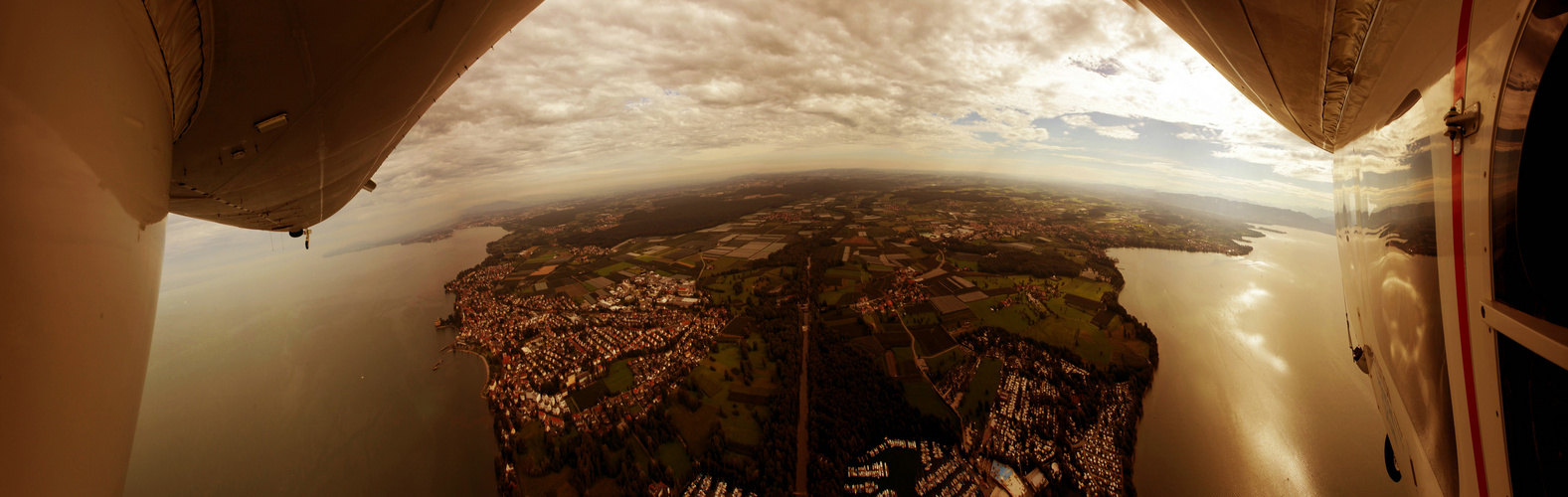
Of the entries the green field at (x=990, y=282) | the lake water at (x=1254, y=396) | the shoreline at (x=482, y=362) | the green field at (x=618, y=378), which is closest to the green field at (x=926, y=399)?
the lake water at (x=1254, y=396)

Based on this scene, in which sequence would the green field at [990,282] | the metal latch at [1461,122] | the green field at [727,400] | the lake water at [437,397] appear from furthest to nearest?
the green field at [990,282] < the green field at [727,400] < the lake water at [437,397] < the metal latch at [1461,122]

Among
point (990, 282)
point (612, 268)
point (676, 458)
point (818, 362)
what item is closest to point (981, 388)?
point (818, 362)

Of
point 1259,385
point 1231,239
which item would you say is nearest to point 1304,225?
point 1231,239

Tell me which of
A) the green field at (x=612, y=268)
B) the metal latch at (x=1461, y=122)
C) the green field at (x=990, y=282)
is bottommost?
the green field at (x=990, y=282)

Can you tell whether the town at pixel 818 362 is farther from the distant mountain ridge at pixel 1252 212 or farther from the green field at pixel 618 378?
the distant mountain ridge at pixel 1252 212

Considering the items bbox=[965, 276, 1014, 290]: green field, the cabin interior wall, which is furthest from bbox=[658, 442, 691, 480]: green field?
bbox=[965, 276, 1014, 290]: green field

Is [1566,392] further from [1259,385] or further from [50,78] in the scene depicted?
[1259,385]

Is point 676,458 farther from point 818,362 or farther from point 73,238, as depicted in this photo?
point 73,238
